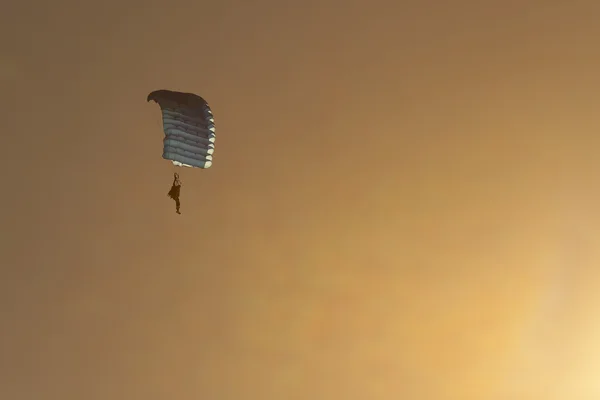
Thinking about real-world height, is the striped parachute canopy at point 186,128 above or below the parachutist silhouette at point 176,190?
above

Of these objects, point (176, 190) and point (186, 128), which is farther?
point (176, 190)

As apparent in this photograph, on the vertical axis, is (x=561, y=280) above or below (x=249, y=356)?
above

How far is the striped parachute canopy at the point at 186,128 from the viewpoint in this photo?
→ 99.7 inches

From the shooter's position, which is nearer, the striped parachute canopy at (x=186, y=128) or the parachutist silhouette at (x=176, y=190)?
the striped parachute canopy at (x=186, y=128)

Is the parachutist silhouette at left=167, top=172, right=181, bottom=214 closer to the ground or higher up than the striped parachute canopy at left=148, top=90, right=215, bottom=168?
closer to the ground

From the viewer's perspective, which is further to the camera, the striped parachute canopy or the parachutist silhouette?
the parachutist silhouette

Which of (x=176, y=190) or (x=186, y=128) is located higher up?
(x=186, y=128)

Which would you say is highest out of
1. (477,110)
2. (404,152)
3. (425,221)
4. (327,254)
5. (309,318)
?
(477,110)

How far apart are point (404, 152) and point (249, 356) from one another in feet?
4.23

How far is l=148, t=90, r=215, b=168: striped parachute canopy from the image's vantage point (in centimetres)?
253

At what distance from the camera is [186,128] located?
2574 millimetres

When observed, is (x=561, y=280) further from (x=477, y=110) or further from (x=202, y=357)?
(x=202, y=357)

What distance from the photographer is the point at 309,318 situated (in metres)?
3.74

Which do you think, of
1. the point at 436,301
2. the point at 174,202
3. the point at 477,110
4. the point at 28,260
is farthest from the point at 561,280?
the point at 28,260
